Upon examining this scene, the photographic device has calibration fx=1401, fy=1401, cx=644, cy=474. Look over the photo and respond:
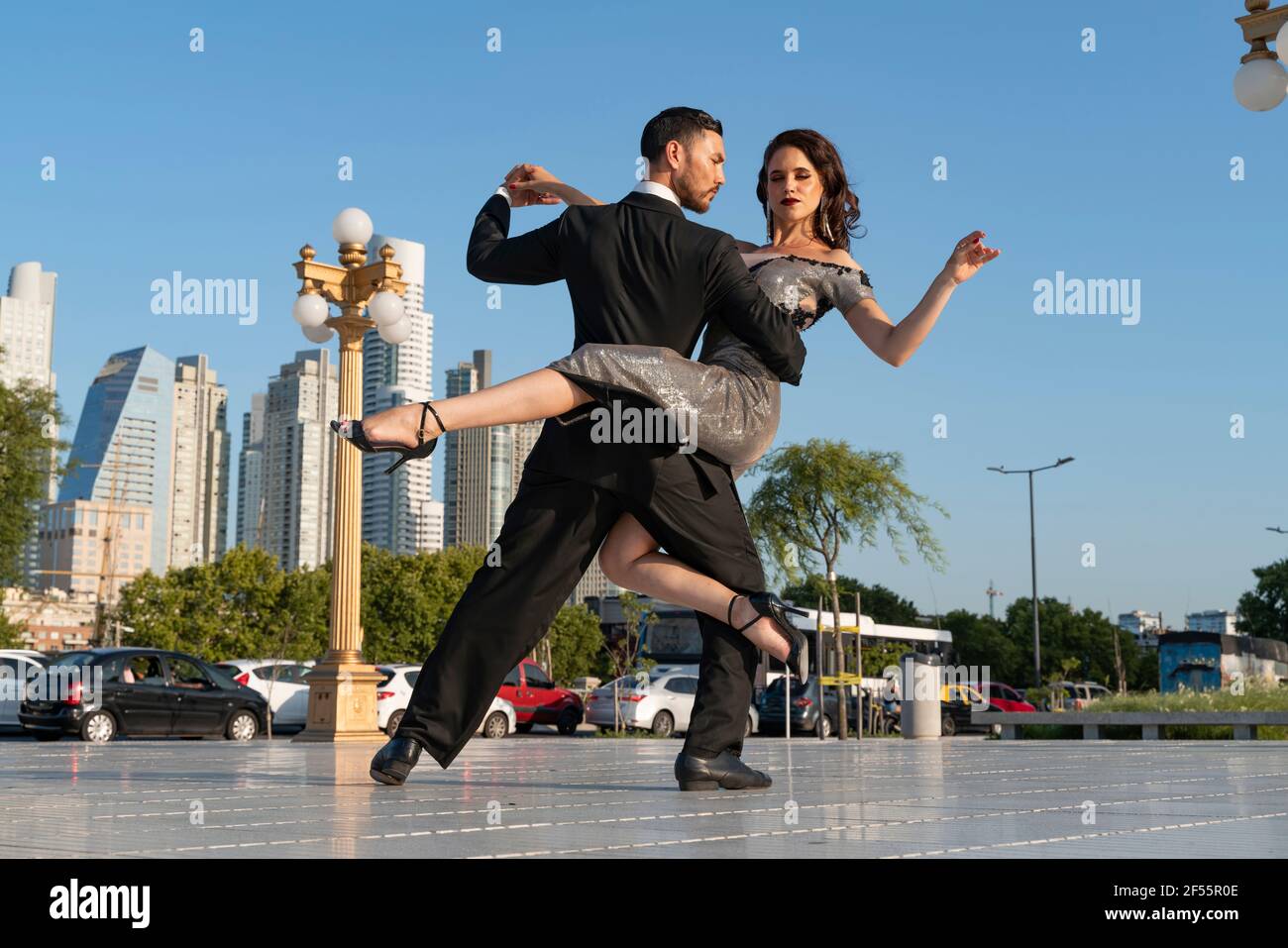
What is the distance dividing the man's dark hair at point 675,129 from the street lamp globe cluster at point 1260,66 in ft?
19.9

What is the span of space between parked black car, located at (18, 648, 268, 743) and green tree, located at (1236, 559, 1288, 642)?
224 feet

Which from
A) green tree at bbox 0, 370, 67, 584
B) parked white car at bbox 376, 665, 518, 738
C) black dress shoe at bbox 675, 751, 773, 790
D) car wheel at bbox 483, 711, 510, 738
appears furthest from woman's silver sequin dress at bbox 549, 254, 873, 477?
green tree at bbox 0, 370, 67, 584

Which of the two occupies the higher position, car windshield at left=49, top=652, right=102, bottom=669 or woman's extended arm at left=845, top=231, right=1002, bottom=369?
woman's extended arm at left=845, top=231, right=1002, bottom=369

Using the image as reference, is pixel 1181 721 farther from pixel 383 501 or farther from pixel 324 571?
pixel 383 501

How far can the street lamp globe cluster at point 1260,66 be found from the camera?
9414 mm

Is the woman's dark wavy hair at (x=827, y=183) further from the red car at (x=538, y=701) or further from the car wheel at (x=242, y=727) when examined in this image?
the red car at (x=538, y=701)

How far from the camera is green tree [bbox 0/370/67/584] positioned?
108ft

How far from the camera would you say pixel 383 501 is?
168m

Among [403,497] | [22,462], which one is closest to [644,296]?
[22,462]

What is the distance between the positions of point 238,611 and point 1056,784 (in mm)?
41712

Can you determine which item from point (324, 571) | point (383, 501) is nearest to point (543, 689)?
point (324, 571)

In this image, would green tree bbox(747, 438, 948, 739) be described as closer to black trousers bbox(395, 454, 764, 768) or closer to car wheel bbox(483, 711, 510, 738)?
car wheel bbox(483, 711, 510, 738)

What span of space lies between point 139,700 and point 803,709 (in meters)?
11.8

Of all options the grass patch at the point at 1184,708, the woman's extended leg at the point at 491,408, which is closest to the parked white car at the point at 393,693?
the grass patch at the point at 1184,708
